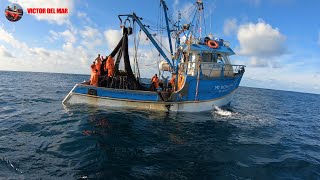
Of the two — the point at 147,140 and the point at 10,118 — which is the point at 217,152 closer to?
the point at 147,140

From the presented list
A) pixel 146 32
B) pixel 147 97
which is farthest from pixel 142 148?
pixel 146 32

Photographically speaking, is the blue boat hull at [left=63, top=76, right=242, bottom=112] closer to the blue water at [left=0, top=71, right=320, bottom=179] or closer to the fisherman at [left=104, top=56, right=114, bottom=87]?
the fisherman at [left=104, top=56, right=114, bottom=87]

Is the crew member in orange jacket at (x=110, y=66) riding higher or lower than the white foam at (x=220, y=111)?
higher

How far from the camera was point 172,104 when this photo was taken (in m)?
16.3

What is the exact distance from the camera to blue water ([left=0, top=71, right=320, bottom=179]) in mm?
6887

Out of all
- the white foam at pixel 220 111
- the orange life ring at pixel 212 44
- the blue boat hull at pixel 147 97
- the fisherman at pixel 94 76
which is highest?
the orange life ring at pixel 212 44

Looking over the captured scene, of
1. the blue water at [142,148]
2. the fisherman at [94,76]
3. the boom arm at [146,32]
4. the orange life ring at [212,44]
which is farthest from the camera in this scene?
the orange life ring at [212,44]

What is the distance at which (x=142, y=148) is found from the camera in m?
8.92

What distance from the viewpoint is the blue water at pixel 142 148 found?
6.89 metres

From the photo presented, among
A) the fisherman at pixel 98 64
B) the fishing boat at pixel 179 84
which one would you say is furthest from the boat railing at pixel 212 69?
the fisherman at pixel 98 64

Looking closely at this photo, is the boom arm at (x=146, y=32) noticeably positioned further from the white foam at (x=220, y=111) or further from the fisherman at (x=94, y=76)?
the white foam at (x=220, y=111)

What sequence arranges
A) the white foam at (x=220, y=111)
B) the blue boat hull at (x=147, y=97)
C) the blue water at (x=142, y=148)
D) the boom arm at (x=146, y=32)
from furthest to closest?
the white foam at (x=220, y=111) → the boom arm at (x=146, y=32) → the blue boat hull at (x=147, y=97) → the blue water at (x=142, y=148)

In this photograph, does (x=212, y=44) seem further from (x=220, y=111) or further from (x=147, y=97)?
(x=147, y=97)

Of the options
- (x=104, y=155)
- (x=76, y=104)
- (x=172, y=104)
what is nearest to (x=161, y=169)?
(x=104, y=155)
